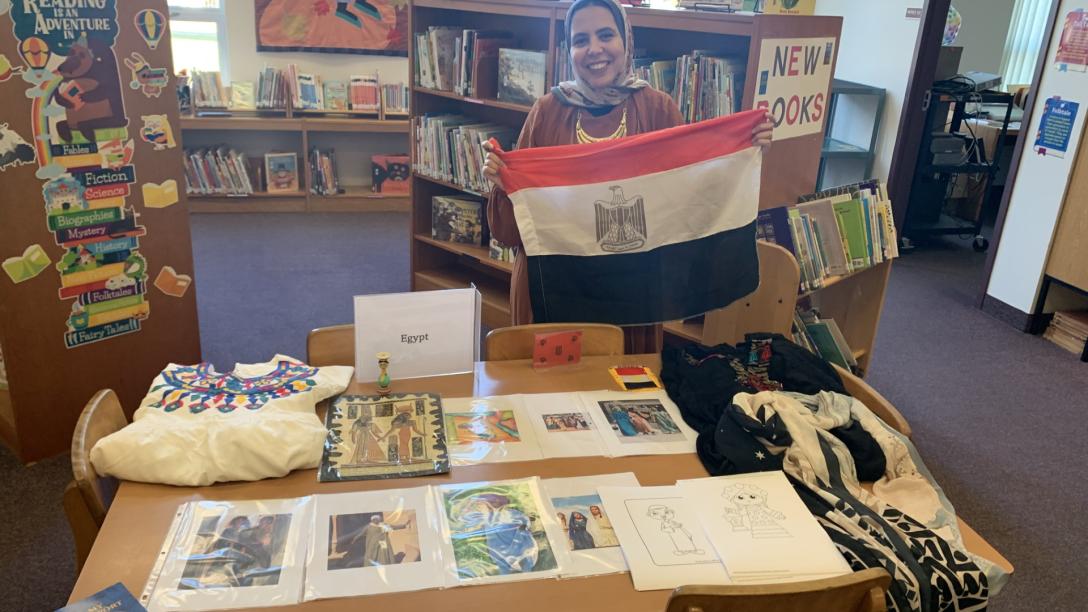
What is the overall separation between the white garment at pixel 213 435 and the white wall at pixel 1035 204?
4141 mm

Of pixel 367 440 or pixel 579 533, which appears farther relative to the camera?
pixel 367 440

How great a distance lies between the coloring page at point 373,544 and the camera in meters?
1.30

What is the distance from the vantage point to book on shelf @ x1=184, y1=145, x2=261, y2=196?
5953mm

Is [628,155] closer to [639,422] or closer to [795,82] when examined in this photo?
[639,422]

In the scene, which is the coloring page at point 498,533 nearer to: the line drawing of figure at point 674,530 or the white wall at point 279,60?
the line drawing of figure at point 674,530

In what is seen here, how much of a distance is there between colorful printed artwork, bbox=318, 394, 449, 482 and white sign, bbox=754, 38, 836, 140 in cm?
174

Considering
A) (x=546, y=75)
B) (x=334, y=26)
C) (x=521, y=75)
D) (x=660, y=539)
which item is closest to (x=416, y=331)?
(x=660, y=539)

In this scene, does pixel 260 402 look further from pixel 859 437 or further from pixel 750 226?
pixel 750 226

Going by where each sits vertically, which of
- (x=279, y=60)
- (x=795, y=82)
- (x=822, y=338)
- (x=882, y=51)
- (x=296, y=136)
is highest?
(x=882, y=51)

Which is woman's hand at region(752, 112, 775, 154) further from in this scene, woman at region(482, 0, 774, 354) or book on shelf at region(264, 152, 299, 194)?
book on shelf at region(264, 152, 299, 194)

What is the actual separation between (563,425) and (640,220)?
2.66ft

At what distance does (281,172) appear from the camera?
20.4 feet

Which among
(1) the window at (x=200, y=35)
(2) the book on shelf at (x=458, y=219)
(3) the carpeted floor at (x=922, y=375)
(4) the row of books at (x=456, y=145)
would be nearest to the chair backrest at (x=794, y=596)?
(3) the carpeted floor at (x=922, y=375)

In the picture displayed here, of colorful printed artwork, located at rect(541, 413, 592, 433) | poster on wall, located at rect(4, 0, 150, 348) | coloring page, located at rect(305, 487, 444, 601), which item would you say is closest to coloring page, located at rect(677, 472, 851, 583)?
colorful printed artwork, located at rect(541, 413, 592, 433)
